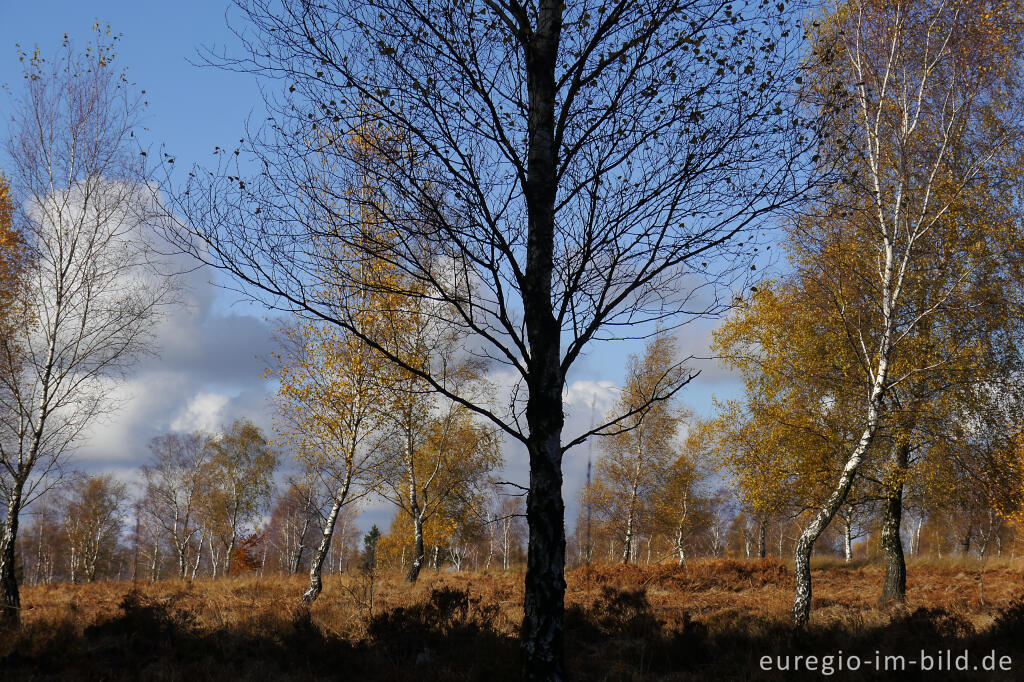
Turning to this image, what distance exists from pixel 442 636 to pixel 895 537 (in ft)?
32.7

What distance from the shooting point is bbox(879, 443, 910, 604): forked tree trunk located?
12098 millimetres

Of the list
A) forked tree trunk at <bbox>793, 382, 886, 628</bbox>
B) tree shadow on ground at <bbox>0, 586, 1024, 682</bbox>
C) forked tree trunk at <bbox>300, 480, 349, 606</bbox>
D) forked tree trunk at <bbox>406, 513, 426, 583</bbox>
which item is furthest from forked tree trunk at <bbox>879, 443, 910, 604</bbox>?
forked tree trunk at <bbox>300, 480, 349, 606</bbox>

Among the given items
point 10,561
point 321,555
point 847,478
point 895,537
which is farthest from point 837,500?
point 10,561

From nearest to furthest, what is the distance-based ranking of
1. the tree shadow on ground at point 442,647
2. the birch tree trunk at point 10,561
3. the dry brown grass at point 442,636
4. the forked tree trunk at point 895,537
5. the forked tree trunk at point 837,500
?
the tree shadow on ground at point 442,647
the dry brown grass at point 442,636
the forked tree trunk at point 837,500
the birch tree trunk at point 10,561
the forked tree trunk at point 895,537

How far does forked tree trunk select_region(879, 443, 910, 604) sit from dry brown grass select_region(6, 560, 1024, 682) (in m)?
0.45

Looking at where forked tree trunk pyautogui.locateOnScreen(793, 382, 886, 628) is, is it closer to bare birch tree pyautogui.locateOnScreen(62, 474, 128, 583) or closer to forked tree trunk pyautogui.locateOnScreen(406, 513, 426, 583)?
forked tree trunk pyautogui.locateOnScreen(406, 513, 426, 583)

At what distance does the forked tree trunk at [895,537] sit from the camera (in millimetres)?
12098

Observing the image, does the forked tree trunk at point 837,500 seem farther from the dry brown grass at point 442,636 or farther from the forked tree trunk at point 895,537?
the forked tree trunk at point 895,537

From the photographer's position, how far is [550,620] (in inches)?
158

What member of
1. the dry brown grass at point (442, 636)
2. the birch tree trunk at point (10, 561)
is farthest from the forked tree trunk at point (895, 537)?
the birch tree trunk at point (10, 561)

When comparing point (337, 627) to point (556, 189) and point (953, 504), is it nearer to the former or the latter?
point (556, 189)

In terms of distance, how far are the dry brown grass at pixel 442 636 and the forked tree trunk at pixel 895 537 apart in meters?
0.45

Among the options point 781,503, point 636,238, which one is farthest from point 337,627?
point 781,503

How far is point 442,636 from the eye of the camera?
320 inches
